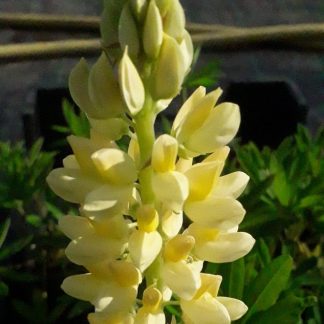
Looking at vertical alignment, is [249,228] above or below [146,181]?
below

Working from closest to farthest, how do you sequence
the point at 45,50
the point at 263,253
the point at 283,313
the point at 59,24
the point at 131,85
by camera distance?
1. the point at 131,85
2. the point at 283,313
3. the point at 263,253
4. the point at 45,50
5. the point at 59,24

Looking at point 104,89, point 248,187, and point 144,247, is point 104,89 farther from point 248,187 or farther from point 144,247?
point 248,187

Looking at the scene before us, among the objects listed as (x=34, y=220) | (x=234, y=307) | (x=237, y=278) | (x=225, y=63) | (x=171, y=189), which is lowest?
(x=225, y=63)

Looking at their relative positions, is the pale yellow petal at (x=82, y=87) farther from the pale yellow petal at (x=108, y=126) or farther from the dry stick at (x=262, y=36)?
the dry stick at (x=262, y=36)

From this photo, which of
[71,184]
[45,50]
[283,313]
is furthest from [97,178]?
[45,50]

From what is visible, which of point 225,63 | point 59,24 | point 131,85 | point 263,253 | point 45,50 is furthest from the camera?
point 225,63

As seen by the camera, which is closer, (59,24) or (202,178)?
(202,178)

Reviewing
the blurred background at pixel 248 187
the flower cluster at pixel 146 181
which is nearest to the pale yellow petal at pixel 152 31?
the flower cluster at pixel 146 181

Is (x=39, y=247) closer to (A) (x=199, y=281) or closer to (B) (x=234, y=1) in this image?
(A) (x=199, y=281)

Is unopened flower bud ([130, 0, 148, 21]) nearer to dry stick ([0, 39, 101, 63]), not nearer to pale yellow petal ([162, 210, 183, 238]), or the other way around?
pale yellow petal ([162, 210, 183, 238])
